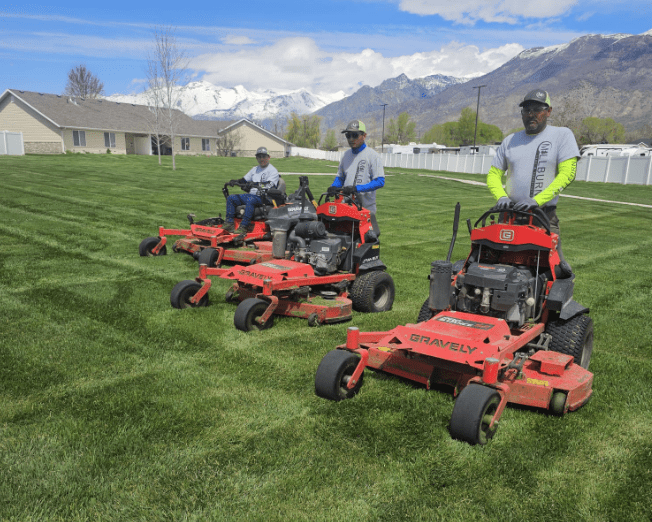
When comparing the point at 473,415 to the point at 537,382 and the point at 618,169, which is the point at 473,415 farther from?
the point at 618,169

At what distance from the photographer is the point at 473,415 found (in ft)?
12.9

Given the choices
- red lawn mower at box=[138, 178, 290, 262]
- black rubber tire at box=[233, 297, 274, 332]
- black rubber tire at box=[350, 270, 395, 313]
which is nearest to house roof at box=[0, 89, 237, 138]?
red lawn mower at box=[138, 178, 290, 262]

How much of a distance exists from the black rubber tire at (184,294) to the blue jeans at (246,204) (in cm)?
346

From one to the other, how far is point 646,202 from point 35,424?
93.8 ft

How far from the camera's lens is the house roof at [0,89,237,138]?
4994 cm

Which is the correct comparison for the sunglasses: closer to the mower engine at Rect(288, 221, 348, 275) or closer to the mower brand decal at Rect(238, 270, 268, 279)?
the mower engine at Rect(288, 221, 348, 275)

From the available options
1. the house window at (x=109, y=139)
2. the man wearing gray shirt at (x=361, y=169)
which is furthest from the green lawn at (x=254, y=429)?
the house window at (x=109, y=139)

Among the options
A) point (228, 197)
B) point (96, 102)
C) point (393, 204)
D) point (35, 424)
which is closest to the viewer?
point (35, 424)

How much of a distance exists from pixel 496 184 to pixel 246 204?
5900mm

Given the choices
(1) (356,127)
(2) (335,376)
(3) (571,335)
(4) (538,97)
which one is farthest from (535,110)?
(2) (335,376)

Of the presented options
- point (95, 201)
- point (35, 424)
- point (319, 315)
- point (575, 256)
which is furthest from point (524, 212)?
point (95, 201)

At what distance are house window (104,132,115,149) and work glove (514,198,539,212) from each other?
54766mm

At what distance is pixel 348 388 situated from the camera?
4.72 m

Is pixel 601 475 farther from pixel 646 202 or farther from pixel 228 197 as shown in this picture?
pixel 646 202
